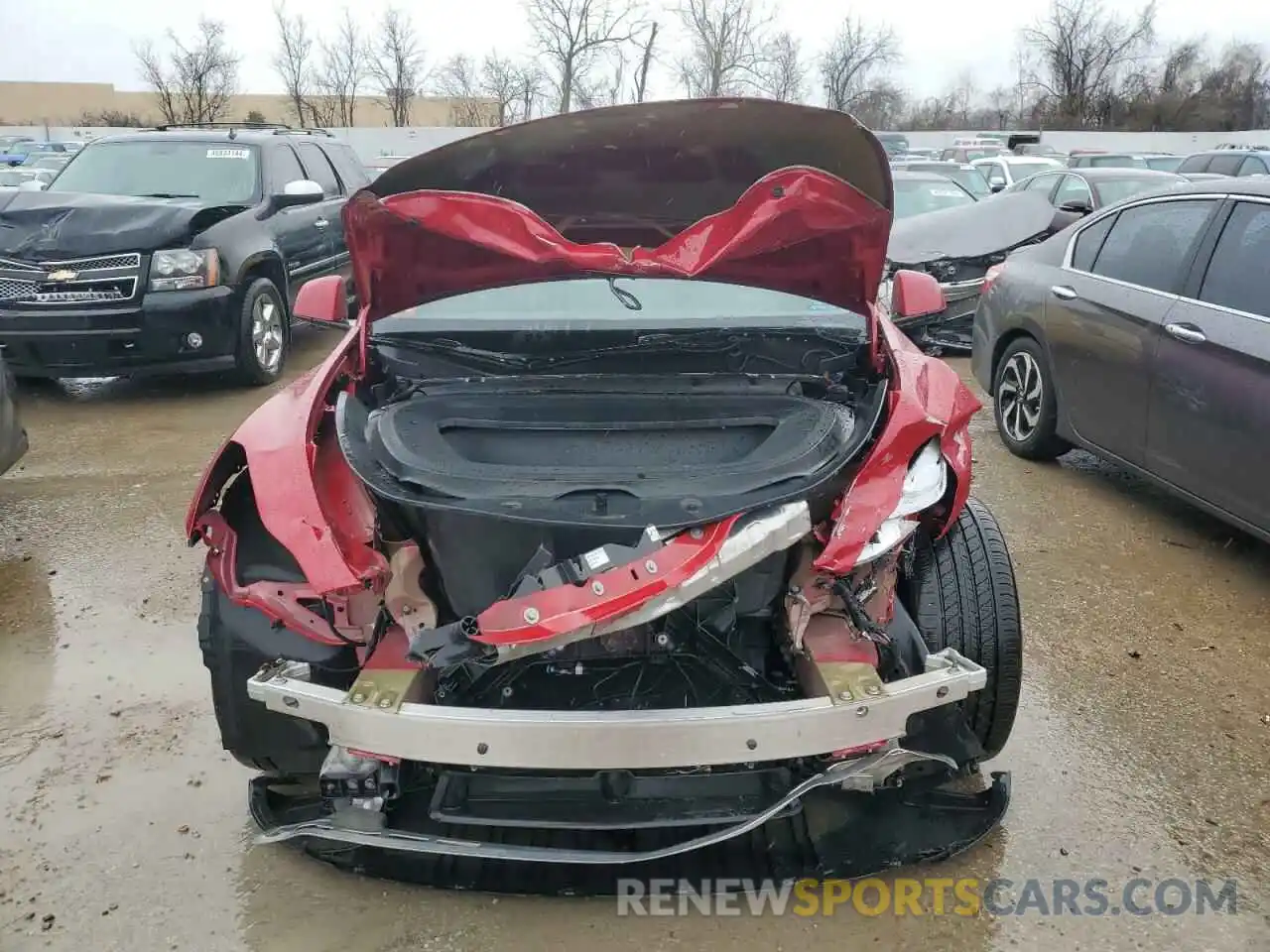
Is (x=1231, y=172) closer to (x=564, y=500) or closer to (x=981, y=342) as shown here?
(x=981, y=342)

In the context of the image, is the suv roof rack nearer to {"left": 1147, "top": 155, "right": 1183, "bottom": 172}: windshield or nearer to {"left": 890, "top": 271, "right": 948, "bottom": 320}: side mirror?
{"left": 890, "top": 271, "right": 948, "bottom": 320}: side mirror

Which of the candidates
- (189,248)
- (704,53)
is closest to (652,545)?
(189,248)

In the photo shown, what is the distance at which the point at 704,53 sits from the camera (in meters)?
31.1

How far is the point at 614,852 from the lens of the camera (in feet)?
7.08

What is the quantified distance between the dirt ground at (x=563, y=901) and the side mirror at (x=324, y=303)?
127cm

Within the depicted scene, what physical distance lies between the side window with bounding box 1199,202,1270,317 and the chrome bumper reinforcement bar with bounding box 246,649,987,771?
2.90 m

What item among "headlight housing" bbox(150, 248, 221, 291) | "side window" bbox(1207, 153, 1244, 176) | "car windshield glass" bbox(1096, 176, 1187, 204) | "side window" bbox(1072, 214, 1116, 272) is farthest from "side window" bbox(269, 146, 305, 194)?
"side window" bbox(1207, 153, 1244, 176)

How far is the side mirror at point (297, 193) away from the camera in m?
7.18

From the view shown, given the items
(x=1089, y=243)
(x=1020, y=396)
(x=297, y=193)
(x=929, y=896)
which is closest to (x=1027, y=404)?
(x=1020, y=396)

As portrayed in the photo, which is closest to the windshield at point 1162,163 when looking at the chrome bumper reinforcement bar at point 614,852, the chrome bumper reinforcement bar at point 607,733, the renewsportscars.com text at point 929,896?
the renewsportscars.com text at point 929,896

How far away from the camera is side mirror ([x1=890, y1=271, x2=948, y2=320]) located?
353cm

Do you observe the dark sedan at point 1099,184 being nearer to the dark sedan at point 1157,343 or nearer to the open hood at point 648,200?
the dark sedan at point 1157,343

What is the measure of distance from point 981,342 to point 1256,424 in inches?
92.7

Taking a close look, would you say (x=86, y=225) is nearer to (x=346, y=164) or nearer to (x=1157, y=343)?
(x=346, y=164)
